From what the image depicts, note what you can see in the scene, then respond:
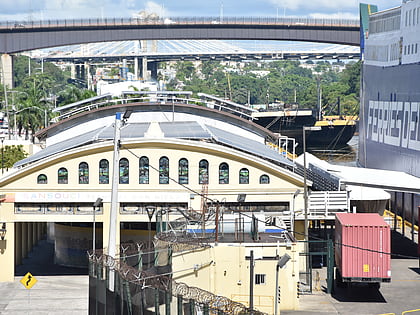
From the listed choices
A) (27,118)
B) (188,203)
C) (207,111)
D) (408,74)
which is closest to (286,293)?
(188,203)

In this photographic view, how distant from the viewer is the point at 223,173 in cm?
5209

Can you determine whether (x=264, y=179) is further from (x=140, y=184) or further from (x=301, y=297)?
(x=301, y=297)

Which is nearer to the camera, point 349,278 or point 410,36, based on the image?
point 349,278

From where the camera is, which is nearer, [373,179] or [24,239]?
[373,179]

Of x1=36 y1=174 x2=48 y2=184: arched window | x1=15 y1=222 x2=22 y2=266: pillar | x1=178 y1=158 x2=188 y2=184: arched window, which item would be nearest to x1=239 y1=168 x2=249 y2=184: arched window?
x1=178 y1=158 x2=188 y2=184: arched window

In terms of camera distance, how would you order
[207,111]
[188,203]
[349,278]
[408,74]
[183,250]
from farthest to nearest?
[408,74] → [207,111] → [188,203] → [349,278] → [183,250]

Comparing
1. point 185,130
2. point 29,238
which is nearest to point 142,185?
point 185,130

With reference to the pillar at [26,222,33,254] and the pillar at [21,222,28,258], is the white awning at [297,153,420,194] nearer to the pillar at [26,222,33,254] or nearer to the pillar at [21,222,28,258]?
the pillar at [21,222,28,258]

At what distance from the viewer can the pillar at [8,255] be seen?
167ft

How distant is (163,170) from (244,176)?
167 inches

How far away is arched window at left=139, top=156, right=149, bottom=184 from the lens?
52019 mm

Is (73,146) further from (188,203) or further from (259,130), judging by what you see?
(259,130)

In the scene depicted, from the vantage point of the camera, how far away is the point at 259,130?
72688 mm

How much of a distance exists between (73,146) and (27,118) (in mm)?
74691
